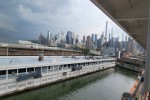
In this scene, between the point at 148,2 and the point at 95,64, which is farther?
the point at 95,64

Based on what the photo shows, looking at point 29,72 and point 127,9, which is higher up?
point 127,9

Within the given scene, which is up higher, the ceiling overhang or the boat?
the ceiling overhang

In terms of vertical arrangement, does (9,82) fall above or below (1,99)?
above

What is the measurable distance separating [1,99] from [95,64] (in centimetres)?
2414

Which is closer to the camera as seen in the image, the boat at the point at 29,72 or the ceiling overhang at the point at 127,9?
the ceiling overhang at the point at 127,9

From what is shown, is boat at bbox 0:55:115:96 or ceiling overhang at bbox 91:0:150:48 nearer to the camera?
ceiling overhang at bbox 91:0:150:48

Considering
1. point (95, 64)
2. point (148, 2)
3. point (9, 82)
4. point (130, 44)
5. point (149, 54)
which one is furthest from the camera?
point (130, 44)

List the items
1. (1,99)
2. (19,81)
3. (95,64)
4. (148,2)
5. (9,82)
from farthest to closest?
(95,64) < (19,81) < (9,82) < (1,99) < (148,2)

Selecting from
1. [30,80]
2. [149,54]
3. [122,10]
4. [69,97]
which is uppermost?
[122,10]

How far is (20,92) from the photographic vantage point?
48.5 ft

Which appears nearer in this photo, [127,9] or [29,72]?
[127,9]

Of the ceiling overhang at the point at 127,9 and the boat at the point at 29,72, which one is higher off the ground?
the ceiling overhang at the point at 127,9

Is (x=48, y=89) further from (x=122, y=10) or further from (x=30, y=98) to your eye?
(x=122, y=10)

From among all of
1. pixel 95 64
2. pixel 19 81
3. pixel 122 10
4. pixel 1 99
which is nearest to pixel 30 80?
pixel 19 81
